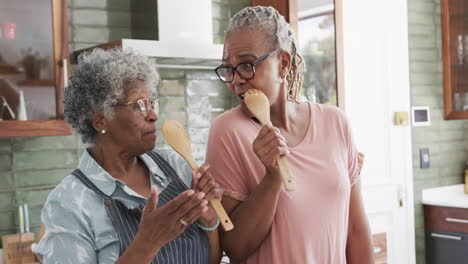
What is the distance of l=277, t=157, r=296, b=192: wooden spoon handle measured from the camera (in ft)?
3.86

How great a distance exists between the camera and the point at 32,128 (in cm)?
245

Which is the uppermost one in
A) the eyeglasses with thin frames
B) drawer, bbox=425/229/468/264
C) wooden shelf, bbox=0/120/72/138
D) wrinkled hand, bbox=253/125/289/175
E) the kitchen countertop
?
the eyeglasses with thin frames

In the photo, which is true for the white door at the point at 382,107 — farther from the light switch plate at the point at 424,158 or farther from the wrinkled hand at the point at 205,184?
the wrinkled hand at the point at 205,184

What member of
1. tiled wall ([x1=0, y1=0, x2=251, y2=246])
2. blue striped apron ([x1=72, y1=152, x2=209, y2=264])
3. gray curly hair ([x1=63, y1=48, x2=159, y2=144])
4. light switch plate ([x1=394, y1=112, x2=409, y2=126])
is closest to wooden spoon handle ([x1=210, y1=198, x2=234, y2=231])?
blue striped apron ([x1=72, y1=152, x2=209, y2=264])

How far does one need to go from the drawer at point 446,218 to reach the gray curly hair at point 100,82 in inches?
119

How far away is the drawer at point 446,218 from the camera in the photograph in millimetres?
3771

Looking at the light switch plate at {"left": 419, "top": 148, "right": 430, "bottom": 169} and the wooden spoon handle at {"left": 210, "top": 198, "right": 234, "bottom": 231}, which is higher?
the wooden spoon handle at {"left": 210, "top": 198, "right": 234, "bottom": 231}

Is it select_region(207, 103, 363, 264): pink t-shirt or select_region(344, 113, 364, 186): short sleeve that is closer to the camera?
select_region(207, 103, 363, 264): pink t-shirt

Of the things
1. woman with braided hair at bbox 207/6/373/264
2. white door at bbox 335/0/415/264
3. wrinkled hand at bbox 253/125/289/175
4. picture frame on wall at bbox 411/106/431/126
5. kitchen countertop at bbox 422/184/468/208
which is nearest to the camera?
wrinkled hand at bbox 253/125/289/175

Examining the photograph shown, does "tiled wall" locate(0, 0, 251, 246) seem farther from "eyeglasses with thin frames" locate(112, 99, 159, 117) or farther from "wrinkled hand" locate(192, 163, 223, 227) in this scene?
"wrinkled hand" locate(192, 163, 223, 227)

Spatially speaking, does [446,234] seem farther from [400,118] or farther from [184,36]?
[184,36]

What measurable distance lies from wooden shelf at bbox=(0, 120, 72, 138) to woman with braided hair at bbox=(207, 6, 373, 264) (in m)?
1.29

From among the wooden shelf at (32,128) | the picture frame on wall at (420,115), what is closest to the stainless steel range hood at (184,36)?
the wooden shelf at (32,128)

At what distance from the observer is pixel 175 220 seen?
1113 millimetres
